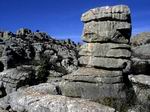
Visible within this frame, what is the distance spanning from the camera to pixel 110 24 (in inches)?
1149

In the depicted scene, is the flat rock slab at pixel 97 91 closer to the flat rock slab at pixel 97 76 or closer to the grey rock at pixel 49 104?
the flat rock slab at pixel 97 76

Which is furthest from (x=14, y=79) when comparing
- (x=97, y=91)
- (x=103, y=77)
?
(x=103, y=77)

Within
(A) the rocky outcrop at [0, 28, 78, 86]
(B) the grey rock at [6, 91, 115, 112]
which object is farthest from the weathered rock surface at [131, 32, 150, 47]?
(B) the grey rock at [6, 91, 115, 112]

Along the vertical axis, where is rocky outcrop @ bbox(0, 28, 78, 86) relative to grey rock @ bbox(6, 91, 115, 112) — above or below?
above

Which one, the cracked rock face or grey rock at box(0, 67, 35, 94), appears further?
grey rock at box(0, 67, 35, 94)

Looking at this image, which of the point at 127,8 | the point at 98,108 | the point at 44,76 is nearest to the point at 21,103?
the point at 98,108

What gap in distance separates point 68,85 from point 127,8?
721cm

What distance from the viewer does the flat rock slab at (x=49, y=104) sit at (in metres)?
24.1

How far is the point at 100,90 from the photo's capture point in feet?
92.5

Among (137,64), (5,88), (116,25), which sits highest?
(116,25)

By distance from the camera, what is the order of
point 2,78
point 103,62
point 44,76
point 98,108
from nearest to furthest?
point 98,108, point 103,62, point 2,78, point 44,76

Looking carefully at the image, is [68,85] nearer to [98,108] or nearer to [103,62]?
[103,62]

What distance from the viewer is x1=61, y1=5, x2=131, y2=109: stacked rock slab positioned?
28.2 metres

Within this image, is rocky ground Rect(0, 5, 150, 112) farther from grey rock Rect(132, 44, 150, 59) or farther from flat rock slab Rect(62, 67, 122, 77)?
grey rock Rect(132, 44, 150, 59)
